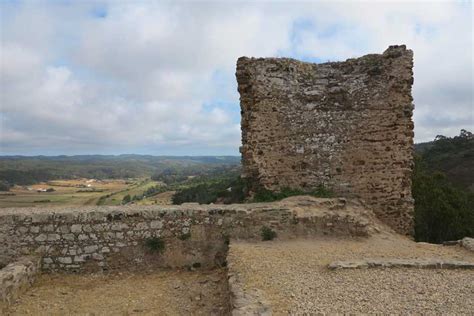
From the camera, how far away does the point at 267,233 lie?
8.94 meters

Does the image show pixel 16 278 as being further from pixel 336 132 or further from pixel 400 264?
pixel 336 132

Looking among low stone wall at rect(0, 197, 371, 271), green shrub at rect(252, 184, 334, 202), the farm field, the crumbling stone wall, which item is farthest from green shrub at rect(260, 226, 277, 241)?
the farm field

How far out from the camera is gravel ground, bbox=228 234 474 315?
204 inches

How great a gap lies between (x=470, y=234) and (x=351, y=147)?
1075 centimetres

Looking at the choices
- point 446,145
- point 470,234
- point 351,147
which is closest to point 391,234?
point 351,147

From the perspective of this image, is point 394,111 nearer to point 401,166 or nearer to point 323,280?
point 401,166

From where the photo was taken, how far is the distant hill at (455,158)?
4597 cm

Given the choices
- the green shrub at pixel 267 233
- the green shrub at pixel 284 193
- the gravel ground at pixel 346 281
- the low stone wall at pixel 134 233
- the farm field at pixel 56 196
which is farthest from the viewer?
the farm field at pixel 56 196

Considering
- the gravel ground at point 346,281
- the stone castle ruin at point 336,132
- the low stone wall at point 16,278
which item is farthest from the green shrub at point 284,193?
the low stone wall at point 16,278

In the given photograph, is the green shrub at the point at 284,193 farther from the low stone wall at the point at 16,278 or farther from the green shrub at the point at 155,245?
the low stone wall at the point at 16,278

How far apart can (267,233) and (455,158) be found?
53304 millimetres

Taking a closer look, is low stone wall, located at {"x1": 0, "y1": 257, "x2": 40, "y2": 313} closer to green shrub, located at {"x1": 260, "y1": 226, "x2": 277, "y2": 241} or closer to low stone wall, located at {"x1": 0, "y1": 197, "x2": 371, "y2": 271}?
low stone wall, located at {"x1": 0, "y1": 197, "x2": 371, "y2": 271}

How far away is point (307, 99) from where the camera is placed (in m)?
11.5

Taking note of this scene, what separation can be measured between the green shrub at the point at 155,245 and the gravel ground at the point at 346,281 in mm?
1596
